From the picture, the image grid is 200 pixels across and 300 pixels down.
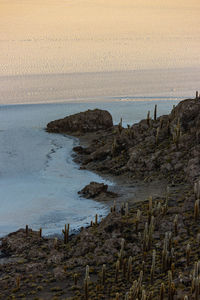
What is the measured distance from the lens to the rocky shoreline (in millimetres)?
15914

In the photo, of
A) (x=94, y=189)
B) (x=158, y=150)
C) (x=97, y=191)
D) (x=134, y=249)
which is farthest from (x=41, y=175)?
(x=134, y=249)

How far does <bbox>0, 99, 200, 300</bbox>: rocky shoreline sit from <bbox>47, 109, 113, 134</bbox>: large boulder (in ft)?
31.4

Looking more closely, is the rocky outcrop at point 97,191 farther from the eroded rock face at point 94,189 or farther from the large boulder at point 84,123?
the large boulder at point 84,123

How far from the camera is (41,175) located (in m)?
28.9

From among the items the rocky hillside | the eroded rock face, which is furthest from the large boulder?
the eroded rock face

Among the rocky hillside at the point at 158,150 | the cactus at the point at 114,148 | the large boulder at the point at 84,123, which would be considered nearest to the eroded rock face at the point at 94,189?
the rocky hillside at the point at 158,150

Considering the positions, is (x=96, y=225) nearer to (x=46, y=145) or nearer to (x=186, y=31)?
(x=46, y=145)

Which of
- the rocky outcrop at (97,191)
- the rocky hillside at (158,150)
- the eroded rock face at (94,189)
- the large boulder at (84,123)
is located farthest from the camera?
the large boulder at (84,123)

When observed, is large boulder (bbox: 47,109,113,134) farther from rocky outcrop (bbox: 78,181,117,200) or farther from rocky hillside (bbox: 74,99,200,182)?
rocky outcrop (bbox: 78,181,117,200)

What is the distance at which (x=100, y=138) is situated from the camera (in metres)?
34.7

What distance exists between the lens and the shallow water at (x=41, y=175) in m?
23.2

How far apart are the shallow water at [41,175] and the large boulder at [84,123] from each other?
4.02 ft

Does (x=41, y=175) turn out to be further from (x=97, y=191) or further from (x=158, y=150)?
(x=158, y=150)

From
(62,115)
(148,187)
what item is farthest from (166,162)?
(62,115)
